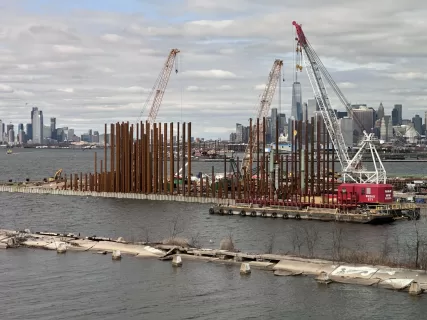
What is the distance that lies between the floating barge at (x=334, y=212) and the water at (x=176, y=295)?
99.0ft

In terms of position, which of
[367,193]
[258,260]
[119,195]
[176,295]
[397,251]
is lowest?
[176,295]

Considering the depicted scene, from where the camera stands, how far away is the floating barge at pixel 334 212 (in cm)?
7244

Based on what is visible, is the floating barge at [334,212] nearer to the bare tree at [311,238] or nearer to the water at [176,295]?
the bare tree at [311,238]

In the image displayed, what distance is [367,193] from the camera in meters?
77.8

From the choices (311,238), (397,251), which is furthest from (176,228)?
(397,251)

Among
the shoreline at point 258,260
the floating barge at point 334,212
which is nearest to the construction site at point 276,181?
the floating barge at point 334,212

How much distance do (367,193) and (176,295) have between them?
4258cm

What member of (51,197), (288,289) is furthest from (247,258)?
(51,197)

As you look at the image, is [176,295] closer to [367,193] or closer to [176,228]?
[176,228]

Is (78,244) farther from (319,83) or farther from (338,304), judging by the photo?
(319,83)

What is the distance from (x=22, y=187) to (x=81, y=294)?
77077 millimetres

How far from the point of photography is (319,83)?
359ft

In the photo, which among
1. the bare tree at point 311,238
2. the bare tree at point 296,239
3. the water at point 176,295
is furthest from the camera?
the bare tree at point 296,239

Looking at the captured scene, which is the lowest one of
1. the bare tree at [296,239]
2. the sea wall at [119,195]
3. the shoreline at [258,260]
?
the bare tree at [296,239]
